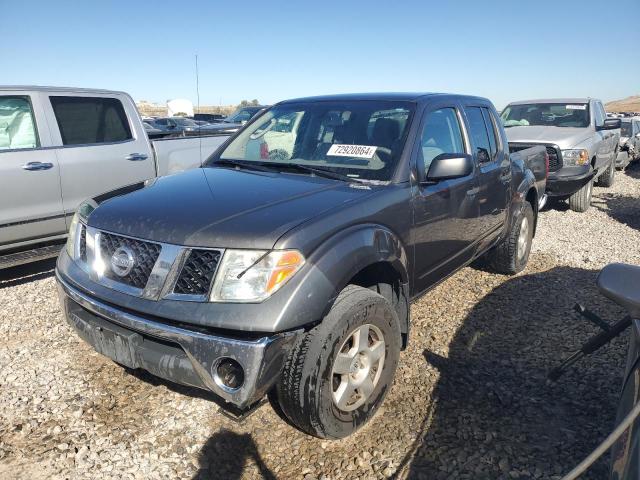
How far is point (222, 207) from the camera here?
8.11ft

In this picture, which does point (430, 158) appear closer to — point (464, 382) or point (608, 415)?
point (464, 382)

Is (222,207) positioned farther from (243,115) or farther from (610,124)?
(243,115)

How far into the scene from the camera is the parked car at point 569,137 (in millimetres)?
7699

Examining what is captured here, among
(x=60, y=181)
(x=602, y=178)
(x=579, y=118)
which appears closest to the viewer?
(x=60, y=181)

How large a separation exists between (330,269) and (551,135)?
7.24m

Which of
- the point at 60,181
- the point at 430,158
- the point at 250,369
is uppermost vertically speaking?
the point at 430,158

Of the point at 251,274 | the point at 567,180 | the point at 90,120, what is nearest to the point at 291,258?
the point at 251,274

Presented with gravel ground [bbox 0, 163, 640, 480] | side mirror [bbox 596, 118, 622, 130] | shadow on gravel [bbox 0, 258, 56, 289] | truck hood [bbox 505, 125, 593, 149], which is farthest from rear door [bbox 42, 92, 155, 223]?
side mirror [bbox 596, 118, 622, 130]

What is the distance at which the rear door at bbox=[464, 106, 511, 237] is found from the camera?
13.1 ft

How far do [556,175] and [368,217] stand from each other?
242 inches

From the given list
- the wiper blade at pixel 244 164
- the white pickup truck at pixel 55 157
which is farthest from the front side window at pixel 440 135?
the white pickup truck at pixel 55 157

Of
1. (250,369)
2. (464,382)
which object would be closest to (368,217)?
(250,369)

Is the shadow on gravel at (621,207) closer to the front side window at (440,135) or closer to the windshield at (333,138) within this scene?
the front side window at (440,135)

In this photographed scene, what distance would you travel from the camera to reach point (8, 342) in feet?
11.8
